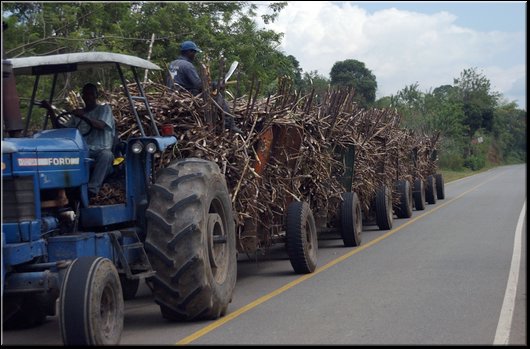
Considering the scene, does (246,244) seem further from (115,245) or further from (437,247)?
(437,247)

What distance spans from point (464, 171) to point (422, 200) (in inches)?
1310

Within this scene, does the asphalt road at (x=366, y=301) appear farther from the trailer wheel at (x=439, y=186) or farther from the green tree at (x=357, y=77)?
the green tree at (x=357, y=77)

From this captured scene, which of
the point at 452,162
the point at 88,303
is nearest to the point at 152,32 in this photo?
the point at 88,303

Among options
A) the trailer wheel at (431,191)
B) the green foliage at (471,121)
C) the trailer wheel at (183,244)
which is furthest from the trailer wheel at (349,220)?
the green foliage at (471,121)

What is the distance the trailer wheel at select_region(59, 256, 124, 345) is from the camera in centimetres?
621

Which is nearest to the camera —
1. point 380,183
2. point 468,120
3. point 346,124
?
point 346,124

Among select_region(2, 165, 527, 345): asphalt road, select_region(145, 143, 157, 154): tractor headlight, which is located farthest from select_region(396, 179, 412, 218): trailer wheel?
select_region(145, 143, 157, 154): tractor headlight

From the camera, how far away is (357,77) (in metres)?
36.8

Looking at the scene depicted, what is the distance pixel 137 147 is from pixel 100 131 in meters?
0.42

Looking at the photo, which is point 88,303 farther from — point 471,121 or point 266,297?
point 471,121

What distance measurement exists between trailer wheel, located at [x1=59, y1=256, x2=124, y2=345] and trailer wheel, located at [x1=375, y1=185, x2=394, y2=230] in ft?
37.6

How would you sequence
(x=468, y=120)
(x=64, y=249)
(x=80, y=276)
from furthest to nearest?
1. (x=468, y=120)
2. (x=64, y=249)
3. (x=80, y=276)

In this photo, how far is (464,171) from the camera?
181ft

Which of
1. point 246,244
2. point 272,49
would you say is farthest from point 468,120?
point 246,244
